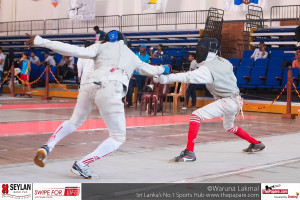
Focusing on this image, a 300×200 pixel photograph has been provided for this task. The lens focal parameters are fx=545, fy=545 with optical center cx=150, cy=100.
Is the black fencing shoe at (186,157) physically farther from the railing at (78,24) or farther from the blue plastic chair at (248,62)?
the railing at (78,24)

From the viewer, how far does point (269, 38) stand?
19.6 metres

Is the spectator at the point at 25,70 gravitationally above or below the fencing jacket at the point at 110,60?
below

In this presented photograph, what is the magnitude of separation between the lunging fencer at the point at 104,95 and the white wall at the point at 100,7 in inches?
634

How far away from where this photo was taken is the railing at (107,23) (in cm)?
2362

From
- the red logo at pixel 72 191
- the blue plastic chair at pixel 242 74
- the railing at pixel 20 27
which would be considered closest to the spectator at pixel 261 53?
the blue plastic chair at pixel 242 74

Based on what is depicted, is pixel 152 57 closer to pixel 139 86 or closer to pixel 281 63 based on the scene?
pixel 139 86

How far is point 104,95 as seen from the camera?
5391mm

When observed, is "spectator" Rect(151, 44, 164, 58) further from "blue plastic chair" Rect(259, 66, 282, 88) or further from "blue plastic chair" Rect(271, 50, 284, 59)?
"blue plastic chair" Rect(259, 66, 282, 88)

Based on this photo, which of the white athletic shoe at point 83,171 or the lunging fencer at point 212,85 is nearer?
the white athletic shoe at point 83,171

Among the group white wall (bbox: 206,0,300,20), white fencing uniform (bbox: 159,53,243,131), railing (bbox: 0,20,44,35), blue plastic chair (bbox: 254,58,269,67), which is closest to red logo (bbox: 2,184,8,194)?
white fencing uniform (bbox: 159,53,243,131)

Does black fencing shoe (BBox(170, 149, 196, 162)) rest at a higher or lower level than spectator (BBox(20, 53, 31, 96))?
lower

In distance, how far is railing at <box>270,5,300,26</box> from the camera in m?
20.0

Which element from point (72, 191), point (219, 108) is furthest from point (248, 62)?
point (72, 191)

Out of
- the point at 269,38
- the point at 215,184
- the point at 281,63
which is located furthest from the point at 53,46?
the point at 269,38
